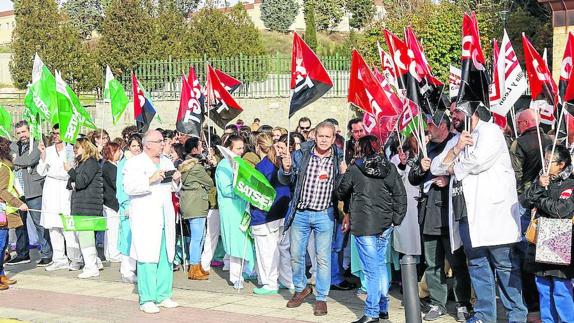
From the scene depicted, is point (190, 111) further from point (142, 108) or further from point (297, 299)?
point (297, 299)

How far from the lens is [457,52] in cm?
3388

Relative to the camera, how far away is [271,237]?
11.1m

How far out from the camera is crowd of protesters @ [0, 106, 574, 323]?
8477 millimetres

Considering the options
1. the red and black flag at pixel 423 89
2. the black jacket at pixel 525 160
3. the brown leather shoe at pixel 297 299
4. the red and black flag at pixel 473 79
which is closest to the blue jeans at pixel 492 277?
the red and black flag at pixel 473 79

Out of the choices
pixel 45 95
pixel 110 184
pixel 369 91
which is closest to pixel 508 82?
pixel 369 91

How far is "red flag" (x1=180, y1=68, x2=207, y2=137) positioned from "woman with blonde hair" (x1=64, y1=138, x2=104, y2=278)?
1285mm

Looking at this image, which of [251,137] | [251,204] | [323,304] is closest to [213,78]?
[251,137]

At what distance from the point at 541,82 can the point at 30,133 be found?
28.0 ft

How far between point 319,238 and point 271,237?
4.84 ft

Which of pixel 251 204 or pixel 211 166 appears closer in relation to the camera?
pixel 251 204

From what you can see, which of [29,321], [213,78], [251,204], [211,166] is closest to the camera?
[29,321]

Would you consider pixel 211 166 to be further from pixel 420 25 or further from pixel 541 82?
pixel 420 25

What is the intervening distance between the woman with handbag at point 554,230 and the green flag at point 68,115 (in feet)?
23.0

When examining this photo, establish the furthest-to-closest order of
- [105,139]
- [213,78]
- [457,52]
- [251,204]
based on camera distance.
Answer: [457,52]
[105,139]
[213,78]
[251,204]
